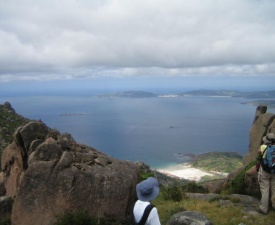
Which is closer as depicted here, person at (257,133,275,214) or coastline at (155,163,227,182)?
person at (257,133,275,214)

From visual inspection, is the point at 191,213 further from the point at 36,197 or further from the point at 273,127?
the point at 273,127

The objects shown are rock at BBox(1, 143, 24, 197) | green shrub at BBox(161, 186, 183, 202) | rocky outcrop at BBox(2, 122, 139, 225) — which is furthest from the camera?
green shrub at BBox(161, 186, 183, 202)

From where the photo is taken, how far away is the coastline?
113713 millimetres

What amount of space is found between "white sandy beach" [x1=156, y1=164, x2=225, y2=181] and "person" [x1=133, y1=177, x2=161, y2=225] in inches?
4186

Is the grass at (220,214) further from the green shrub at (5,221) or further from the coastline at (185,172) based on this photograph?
the coastline at (185,172)

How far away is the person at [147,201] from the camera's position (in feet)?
22.1

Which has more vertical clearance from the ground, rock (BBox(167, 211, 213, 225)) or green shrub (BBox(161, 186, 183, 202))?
rock (BBox(167, 211, 213, 225))

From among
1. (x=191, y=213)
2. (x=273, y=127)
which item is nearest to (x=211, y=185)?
(x=273, y=127)

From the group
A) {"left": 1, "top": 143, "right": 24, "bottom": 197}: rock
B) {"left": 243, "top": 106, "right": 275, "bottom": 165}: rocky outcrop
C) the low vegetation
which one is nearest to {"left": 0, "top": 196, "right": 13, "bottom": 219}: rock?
{"left": 1, "top": 143, "right": 24, "bottom": 197}: rock

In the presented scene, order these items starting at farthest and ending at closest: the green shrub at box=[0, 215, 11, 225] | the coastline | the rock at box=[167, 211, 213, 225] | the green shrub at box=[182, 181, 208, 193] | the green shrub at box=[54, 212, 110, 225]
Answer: the coastline
the green shrub at box=[182, 181, 208, 193]
the green shrub at box=[0, 215, 11, 225]
the green shrub at box=[54, 212, 110, 225]
the rock at box=[167, 211, 213, 225]

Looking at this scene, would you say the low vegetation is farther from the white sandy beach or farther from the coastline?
the white sandy beach

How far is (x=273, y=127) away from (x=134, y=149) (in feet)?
498

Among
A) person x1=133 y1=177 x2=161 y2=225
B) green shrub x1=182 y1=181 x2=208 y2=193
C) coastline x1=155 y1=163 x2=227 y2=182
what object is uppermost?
person x1=133 y1=177 x2=161 y2=225

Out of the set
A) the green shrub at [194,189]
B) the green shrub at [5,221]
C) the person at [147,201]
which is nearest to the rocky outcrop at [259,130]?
the green shrub at [194,189]
